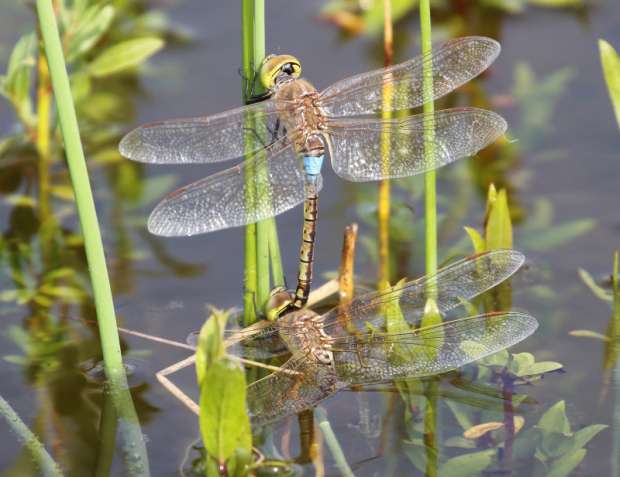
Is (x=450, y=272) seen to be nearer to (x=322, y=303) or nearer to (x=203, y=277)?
(x=322, y=303)

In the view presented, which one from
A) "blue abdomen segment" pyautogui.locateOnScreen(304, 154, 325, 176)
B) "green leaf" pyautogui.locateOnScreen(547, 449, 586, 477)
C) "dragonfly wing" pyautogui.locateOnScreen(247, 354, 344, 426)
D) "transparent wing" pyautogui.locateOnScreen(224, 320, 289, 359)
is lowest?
"green leaf" pyautogui.locateOnScreen(547, 449, 586, 477)

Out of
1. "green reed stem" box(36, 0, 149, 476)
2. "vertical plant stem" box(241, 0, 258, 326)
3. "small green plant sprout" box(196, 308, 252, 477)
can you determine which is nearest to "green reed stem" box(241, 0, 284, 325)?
"vertical plant stem" box(241, 0, 258, 326)

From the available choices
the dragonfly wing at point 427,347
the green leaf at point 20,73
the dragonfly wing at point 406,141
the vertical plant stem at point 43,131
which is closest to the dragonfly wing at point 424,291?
the dragonfly wing at point 427,347

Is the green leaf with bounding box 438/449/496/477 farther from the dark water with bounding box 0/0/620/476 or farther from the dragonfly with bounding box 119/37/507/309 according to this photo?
the dragonfly with bounding box 119/37/507/309

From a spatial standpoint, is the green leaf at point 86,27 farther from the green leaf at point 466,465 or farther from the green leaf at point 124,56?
the green leaf at point 466,465

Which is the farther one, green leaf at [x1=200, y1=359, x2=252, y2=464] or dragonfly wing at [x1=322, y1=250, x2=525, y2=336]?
dragonfly wing at [x1=322, y1=250, x2=525, y2=336]
